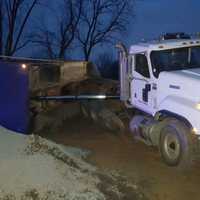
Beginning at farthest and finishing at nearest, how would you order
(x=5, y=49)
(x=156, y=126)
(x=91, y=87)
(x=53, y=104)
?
(x=5, y=49)
(x=91, y=87)
(x=53, y=104)
(x=156, y=126)

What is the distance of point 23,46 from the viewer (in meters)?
40.1

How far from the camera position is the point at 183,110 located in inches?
408

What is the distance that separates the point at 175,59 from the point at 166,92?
3.36 ft

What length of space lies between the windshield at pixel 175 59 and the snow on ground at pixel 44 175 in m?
2.87

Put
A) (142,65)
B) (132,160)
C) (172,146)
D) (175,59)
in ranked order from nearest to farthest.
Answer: (172,146) → (132,160) → (175,59) → (142,65)

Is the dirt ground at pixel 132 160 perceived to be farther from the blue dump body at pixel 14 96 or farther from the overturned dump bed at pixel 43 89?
the blue dump body at pixel 14 96

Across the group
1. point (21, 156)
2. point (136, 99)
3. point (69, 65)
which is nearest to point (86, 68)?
point (69, 65)

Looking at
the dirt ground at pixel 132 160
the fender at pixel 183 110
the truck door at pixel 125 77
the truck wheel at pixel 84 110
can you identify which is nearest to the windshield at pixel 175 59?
the fender at pixel 183 110

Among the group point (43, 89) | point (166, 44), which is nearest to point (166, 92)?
point (166, 44)

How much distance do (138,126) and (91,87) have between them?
5.11 m

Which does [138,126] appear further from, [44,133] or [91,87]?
[91,87]

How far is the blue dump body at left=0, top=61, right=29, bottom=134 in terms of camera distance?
1378 centimetres

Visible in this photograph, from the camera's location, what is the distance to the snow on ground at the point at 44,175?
311 inches

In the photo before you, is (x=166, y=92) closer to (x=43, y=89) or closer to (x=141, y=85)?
(x=141, y=85)
